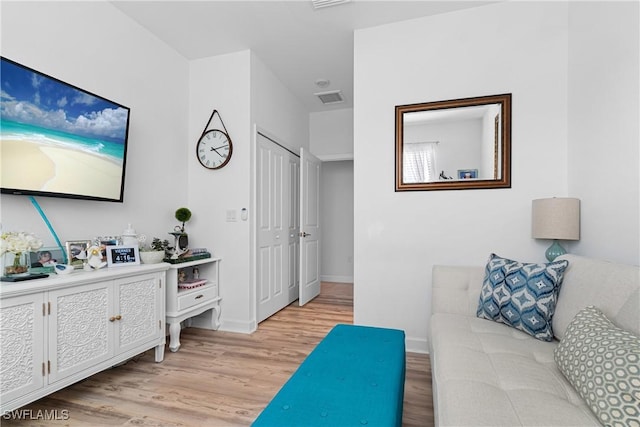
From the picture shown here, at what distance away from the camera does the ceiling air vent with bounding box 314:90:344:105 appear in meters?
4.22

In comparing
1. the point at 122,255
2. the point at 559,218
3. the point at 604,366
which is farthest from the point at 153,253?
the point at 559,218

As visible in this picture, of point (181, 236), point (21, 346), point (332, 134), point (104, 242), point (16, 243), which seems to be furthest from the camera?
point (332, 134)

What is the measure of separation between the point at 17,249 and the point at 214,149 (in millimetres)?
1848

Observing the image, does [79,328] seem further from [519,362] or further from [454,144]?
[454,144]

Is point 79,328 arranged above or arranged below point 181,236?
below

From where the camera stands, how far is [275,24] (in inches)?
109

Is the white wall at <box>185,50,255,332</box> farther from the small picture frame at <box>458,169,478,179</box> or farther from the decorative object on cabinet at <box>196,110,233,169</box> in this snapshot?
the small picture frame at <box>458,169,478,179</box>

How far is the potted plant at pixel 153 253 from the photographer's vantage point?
2445 millimetres

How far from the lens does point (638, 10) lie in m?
1.58

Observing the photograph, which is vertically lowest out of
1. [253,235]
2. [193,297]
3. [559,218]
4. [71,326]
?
[193,297]

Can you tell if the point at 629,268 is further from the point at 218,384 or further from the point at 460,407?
the point at 218,384

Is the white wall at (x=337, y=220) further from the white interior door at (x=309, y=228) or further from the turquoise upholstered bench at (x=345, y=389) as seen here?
the turquoise upholstered bench at (x=345, y=389)

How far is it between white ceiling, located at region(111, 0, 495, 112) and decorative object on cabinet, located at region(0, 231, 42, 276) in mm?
1945

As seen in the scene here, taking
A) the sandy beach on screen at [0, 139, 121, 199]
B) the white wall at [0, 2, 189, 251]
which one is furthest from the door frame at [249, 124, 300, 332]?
Answer: the sandy beach on screen at [0, 139, 121, 199]
